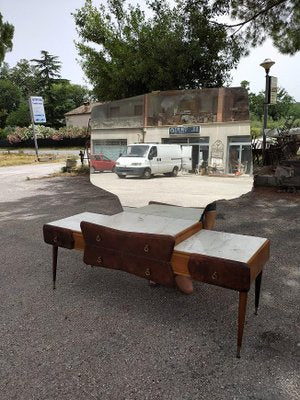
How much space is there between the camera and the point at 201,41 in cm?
628

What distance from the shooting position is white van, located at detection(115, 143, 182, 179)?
9.77 feet

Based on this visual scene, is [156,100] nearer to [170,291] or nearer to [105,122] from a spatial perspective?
[105,122]

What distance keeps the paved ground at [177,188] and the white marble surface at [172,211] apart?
0.07 m

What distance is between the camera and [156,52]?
18.1 ft

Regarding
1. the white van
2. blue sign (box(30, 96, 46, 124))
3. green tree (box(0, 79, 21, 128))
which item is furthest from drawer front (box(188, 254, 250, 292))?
green tree (box(0, 79, 21, 128))

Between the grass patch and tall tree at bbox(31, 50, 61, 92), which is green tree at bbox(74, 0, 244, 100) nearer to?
the grass patch

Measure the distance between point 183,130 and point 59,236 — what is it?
1633mm

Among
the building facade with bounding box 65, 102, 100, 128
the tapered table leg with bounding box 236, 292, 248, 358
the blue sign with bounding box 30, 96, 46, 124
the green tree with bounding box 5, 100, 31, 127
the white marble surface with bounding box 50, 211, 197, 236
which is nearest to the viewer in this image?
the tapered table leg with bounding box 236, 292, 248, 358

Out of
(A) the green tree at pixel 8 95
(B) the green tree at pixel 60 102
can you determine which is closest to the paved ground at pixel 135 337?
(B) the green tree at pixel 60 102

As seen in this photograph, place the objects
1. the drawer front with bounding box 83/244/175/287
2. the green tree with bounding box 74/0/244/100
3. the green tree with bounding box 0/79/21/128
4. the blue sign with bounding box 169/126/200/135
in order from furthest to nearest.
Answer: the green tree with bounding box 0/79/21/128 → the green tree with bounding box 74/0/244/100 → the blue sign with bounding box 169/126/200/135 → the drawer front with bounding box 83/244/175/287

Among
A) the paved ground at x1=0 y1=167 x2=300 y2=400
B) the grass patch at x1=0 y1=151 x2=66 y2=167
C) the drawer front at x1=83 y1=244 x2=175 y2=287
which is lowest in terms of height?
the grass patch at x1=0 y1=151 x2=66 y2=167

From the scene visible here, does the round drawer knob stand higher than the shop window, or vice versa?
the shop window

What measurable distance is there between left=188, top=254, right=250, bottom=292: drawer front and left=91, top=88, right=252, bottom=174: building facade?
0.92 meters

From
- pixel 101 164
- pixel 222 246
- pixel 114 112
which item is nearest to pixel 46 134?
pixel 101 164
